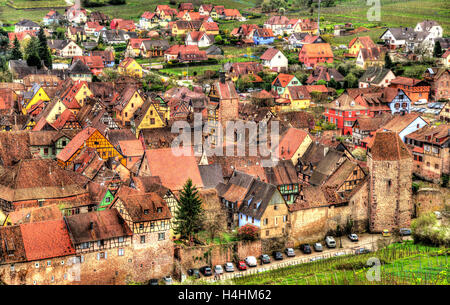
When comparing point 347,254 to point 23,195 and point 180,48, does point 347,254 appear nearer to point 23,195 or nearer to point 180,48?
point 23,195

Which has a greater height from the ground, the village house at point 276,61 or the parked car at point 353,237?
the village house at point 276,61

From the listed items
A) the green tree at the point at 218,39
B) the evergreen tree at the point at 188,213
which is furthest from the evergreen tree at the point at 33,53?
the evergreen tree at the point at 188,213

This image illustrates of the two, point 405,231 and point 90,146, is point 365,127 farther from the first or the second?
point 90,146

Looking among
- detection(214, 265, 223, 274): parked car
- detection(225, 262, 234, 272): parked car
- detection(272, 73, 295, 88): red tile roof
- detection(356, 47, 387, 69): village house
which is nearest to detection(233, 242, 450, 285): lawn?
detection(225, 262, 234, 272): parked car

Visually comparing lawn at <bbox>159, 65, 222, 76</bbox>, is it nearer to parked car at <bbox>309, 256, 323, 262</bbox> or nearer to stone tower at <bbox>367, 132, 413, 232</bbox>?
stone tower at <bbox>367, 132, 413, 232</bbox>

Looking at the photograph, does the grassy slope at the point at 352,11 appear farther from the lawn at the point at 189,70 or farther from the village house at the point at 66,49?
the lawn at the point at 189,70
